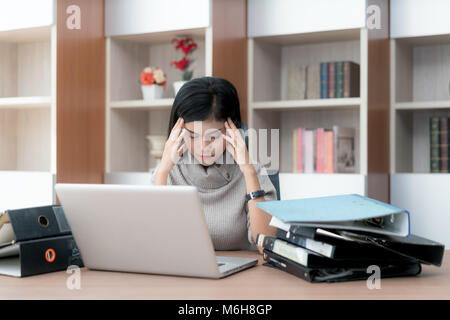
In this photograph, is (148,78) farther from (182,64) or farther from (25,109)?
(25,109)

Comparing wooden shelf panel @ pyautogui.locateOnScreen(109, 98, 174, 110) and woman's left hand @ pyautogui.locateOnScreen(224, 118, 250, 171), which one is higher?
wooden shelf panel @ pyautogui.locateOnScreen(109, 98, 174, 110)

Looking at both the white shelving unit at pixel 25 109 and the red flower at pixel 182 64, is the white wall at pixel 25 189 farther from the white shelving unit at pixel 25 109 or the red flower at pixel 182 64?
the red flower at pixel 182 64

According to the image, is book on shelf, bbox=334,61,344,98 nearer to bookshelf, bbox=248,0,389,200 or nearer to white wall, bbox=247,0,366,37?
bookshelf, bbox=248,0,389,200

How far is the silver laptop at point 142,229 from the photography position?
106cm

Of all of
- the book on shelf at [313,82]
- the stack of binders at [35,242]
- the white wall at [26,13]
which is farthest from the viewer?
the book on shelf at [313,82]

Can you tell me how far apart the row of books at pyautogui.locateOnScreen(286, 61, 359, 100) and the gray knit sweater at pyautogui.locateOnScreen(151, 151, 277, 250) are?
1422 millimetres

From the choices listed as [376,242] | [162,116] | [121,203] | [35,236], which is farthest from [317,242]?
[162,116]

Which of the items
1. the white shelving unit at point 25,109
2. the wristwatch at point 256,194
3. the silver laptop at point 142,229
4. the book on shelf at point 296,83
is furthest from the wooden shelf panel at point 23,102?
the silver laptop at point 142,229

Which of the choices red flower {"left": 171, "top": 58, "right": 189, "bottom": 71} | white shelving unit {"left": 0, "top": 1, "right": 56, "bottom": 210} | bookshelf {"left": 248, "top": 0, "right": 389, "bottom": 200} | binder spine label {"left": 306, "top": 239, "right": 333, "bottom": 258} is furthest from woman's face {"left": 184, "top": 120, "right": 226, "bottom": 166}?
white shelving unit {"left": 0, "top": 1, "right": 56, "bottom": 210}

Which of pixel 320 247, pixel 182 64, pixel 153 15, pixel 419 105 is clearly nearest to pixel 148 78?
pixel 182 64

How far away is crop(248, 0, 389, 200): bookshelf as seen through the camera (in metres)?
2.92

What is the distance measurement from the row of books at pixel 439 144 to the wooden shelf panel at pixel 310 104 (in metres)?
0.46

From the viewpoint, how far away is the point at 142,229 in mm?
1108

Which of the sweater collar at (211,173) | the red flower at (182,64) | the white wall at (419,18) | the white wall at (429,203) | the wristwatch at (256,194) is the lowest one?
the white wall at (429,203)
